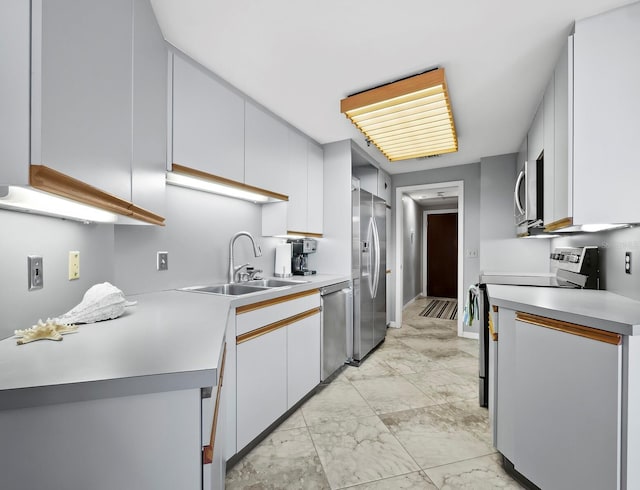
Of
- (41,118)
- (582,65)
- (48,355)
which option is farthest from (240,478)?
(582,65)

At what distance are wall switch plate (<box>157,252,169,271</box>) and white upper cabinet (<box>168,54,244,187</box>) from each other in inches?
23.7

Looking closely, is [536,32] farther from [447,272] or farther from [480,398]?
[447,272]

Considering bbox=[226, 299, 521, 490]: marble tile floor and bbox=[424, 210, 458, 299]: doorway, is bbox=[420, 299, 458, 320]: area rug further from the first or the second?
bbox=[226, 299, 521, 490]: marble tile floor

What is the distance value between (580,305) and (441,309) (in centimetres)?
475

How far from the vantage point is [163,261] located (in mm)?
1914

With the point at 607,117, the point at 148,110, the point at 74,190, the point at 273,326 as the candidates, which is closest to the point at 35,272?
the point at 74,190

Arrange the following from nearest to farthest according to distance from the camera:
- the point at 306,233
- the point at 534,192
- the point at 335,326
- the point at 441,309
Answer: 1. the point at 534,192
2. the point at 335,326
3. the point at 306,233
4. the point at 441,309

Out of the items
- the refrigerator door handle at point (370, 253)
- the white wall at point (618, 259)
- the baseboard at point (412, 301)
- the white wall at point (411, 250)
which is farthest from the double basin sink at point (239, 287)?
the baseboard at point (412, 301)

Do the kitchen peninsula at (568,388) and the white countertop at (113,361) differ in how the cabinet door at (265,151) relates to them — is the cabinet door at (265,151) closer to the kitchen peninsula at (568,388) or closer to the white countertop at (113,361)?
the white countertop at (113,361)

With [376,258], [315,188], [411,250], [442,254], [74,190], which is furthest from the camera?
[442,254]

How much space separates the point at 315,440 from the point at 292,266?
1.63m

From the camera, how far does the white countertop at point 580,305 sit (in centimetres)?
108

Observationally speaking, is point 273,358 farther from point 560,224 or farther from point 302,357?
point 560,224

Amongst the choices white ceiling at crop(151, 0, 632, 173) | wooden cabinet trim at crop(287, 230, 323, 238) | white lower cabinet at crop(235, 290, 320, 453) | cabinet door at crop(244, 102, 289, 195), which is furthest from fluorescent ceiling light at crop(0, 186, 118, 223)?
wooden cabinet trim at crop(287, 230, 323, 238)
